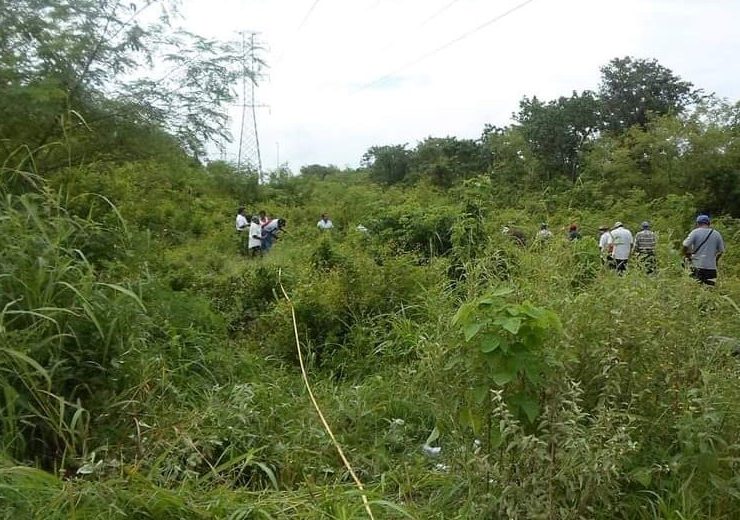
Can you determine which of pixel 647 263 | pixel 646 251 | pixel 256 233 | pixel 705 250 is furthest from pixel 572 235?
pixel 256 233

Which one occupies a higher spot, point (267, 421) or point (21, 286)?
point (21, 286)

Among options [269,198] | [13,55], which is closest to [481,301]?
[13,55]

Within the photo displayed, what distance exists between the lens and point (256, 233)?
12914mm

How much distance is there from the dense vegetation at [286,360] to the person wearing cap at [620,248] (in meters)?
0.23

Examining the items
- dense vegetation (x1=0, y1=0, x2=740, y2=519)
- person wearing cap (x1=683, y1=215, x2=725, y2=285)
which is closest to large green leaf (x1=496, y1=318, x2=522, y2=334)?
dense vegetation (x1=0, y1=0, x2=740, y2=519)

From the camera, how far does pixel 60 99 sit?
4.60m

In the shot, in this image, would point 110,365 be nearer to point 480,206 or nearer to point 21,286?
point 21,286

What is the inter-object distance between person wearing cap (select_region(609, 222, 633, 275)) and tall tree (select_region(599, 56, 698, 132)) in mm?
21806

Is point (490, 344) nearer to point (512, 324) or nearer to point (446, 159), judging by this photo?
point (512, 324)

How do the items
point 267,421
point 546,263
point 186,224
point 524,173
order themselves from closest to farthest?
1. point 267,421
2. point 546,263
3. point 186,224
4. point 524,173

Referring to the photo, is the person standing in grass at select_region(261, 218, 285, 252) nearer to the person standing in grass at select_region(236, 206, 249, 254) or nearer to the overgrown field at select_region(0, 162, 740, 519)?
the person standing in grass at select_region(236, 206, 249, 254)

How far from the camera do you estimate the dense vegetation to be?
8.53ft

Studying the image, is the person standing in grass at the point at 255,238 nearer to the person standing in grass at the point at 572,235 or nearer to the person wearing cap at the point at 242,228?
the person wearing cap at the point at 242,228

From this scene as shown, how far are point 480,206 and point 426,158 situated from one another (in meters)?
22.1
